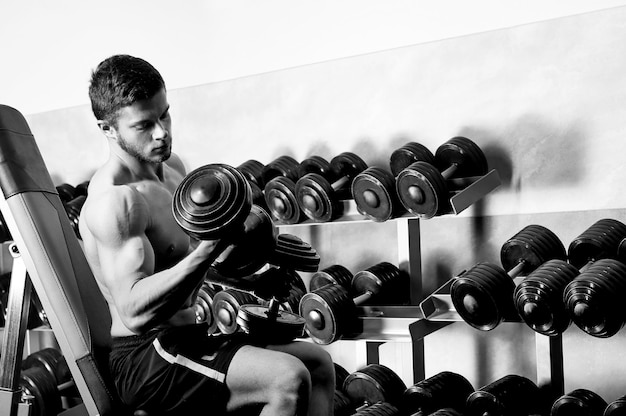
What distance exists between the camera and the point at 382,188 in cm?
280

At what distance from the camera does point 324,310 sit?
9.25 ft

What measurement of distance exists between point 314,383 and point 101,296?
517 millimetres

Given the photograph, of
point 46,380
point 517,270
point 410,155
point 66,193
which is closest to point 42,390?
point 46,380

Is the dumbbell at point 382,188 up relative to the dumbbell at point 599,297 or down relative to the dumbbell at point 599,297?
up

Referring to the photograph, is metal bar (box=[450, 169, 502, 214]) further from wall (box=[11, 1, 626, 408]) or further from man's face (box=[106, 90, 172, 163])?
man's face (box=[106, 90, 172, 163])

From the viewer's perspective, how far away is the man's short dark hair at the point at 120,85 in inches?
65.7

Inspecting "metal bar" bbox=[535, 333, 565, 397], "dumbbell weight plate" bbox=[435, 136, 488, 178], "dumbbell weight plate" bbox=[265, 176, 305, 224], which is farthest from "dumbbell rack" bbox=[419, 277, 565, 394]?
"dumbbell weight plate" bbox=[265, 176, 305, 224]

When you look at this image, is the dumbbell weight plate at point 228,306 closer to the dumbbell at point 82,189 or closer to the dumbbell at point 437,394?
the dumbbell at point 437,394

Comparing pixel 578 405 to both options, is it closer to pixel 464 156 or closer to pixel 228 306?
pixel 464 156

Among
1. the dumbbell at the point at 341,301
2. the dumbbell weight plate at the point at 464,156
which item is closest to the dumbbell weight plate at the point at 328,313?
the dumbbell at the point at 341,301

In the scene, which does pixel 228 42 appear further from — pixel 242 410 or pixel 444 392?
pixel 242 410

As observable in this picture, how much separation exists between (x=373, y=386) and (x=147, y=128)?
1.53 meters

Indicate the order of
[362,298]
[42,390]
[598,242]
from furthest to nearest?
[42,390], [362,298], [598,242]

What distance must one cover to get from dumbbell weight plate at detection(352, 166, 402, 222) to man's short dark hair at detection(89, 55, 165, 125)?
4.13ft
